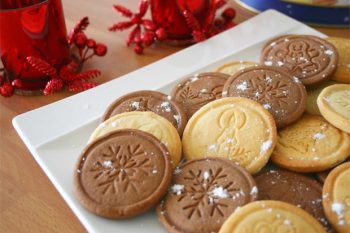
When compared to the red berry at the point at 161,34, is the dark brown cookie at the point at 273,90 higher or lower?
higher

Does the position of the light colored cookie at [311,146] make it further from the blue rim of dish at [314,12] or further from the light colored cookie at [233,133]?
the blue rim of dish at [314,12]

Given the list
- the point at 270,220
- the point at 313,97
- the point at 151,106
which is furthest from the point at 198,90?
the point at 270,220

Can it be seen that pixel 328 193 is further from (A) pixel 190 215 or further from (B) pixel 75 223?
(B) pixel 75 223

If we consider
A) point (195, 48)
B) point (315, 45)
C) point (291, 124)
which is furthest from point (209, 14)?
point (291, 124)

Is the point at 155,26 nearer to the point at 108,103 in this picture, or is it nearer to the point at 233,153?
the point at 108,103

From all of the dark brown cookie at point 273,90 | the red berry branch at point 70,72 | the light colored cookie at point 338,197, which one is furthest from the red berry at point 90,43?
the light colored cookie at point 338,197
